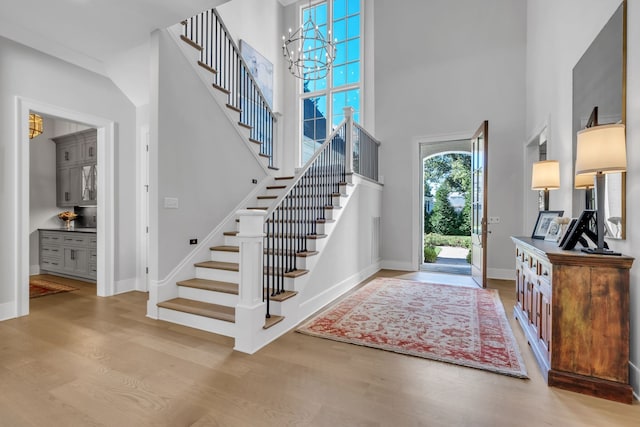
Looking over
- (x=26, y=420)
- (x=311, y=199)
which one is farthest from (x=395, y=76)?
(x=26, y=420)

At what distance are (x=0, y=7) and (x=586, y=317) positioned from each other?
5.33 meters

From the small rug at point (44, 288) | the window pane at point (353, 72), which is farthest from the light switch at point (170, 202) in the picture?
the window pane at point (353, 72)

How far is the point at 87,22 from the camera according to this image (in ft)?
10.2

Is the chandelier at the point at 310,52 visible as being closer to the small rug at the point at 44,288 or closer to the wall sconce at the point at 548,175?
the wall sconce at the point at 548,175

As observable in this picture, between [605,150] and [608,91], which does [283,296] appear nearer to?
[605,150]

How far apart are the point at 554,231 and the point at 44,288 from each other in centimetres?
653

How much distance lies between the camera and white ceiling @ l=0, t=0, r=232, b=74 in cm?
286

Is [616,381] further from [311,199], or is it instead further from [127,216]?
[127,216]

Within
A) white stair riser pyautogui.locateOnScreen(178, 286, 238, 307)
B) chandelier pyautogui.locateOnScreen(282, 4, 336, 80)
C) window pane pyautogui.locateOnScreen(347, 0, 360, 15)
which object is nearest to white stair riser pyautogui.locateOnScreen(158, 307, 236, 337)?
white stair riser pyautogui.locateOnScreen(178, 286, 238, 307)

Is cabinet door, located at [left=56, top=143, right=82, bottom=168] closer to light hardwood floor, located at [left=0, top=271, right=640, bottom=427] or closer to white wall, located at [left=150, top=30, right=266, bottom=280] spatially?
white wall, located at [left=150, top=30, right=266, bottom=280]

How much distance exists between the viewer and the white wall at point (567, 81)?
193cm

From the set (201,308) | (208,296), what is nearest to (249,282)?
(201,308)

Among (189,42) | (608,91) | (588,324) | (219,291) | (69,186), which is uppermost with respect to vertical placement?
(189,42)

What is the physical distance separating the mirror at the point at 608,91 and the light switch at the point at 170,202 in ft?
12.9
